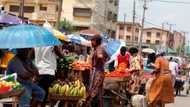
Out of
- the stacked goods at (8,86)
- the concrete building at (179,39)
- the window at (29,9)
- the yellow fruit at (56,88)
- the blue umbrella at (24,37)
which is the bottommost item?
the concrete building at (179,39)

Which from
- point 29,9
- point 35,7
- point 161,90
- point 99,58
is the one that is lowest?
point 161,90

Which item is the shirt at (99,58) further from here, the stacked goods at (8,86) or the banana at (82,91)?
the stacked goods at (8,86)

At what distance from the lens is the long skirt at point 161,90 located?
13.9 m

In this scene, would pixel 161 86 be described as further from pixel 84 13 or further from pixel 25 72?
pixel 84 13

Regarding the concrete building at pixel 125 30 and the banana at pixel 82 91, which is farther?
the concrete building at pixel 125 30

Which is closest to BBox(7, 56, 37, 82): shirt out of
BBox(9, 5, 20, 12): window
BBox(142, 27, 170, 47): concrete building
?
BBox(9, 5, 20, 12): window

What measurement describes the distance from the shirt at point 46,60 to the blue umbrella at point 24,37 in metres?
0.93

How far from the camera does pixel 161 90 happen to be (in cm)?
1394

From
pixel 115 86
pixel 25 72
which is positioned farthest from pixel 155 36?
pixel 25 72

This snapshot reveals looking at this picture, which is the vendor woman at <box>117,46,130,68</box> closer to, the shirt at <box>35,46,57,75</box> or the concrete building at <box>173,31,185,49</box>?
the shirt at <box>35,46,57,75</box>

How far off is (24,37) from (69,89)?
1893 millimetres

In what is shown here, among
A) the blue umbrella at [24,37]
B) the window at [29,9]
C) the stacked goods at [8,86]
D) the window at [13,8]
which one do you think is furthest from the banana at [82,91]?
the window at [13,8]

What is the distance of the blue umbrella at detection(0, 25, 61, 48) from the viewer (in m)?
10.4

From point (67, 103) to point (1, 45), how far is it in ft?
6.97
